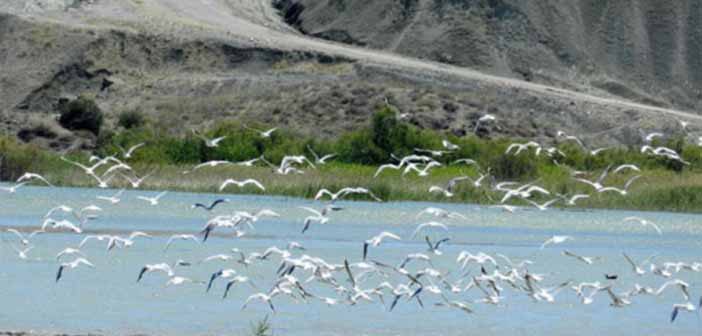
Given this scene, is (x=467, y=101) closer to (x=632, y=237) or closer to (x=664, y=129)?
(x=664, y=129)

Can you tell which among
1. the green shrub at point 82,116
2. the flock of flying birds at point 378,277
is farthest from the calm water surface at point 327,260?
the green shrub at point 82,116

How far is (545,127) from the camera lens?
6931 centimetres

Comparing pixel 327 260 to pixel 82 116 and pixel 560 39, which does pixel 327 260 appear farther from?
pixel 560 39

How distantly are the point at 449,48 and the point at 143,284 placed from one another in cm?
6162

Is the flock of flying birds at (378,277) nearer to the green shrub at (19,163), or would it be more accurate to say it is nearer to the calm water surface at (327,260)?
the calm water surface at (327,260)

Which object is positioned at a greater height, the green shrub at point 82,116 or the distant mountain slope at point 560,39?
the distant mountain slope at point 560,39

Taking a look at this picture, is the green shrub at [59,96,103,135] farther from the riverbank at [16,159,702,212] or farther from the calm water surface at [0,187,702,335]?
the calm water surface at [0,187,702,335]

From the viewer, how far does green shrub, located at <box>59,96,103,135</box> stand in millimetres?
66750

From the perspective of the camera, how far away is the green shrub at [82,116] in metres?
66.8

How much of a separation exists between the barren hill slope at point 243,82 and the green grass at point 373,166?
17.8 feet

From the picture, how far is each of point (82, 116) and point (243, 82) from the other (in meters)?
8.53

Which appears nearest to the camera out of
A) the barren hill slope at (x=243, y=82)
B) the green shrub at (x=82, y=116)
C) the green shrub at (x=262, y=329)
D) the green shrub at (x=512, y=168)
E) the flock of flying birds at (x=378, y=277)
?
the green shrub at (x=262, y=329)

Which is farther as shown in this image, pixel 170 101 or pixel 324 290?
pixel 170 101

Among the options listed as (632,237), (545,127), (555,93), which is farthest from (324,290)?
(555,93)
